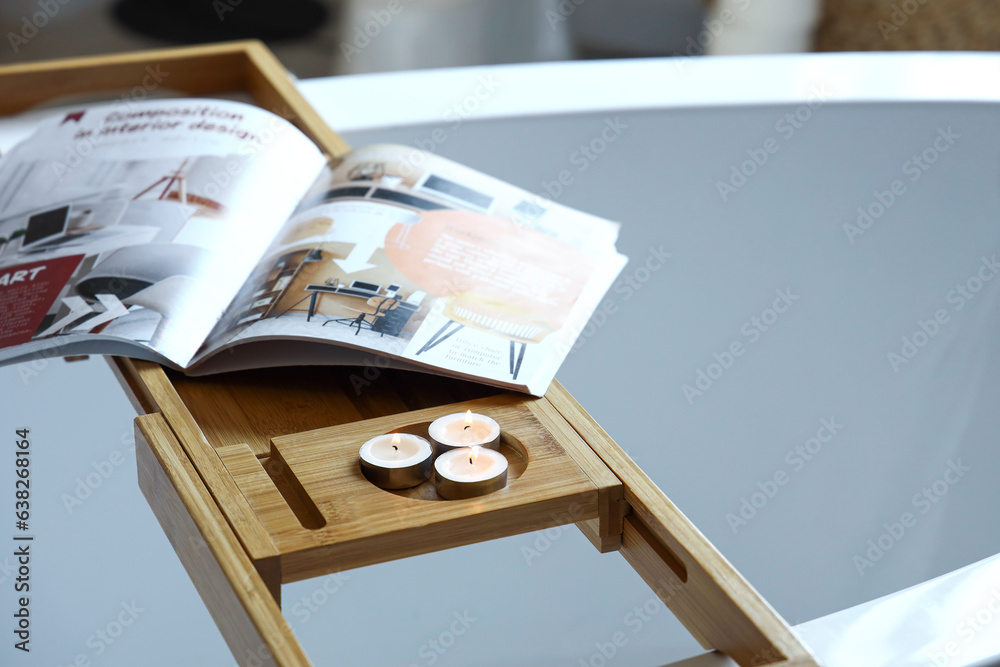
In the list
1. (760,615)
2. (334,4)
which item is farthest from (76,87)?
(334,4)

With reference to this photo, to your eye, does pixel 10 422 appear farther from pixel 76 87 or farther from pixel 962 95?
pixel 962 95

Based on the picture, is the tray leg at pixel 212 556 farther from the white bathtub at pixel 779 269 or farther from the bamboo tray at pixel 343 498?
the white bathtub at pixel 779 269

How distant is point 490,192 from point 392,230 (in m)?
0.09

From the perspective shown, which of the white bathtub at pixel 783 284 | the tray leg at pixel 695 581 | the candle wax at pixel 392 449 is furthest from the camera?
the white bathtub at pixel 783 284

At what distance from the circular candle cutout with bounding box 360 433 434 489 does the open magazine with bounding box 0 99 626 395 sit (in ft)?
0.16

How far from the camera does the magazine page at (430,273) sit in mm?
505

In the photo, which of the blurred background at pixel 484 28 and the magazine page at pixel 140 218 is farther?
the blurred background at pixel 484 28

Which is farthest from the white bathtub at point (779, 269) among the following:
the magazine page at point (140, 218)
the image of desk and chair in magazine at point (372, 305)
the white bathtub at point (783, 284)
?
the image of desk and chair in magazine at point (372, 305)

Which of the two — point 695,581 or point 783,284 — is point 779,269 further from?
point 695,581

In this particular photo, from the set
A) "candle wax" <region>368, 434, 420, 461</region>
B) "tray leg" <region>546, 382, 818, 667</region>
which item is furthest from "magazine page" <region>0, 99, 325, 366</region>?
"tray leg" <region>546, 382, 818, 667</region>

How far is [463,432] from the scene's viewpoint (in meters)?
0.46

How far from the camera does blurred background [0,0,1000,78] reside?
1838mm

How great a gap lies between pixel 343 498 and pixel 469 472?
0.18 feet

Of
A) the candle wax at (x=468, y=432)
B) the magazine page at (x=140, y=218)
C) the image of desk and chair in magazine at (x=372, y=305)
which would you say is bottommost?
the candle wax at (x=468, y=432)
